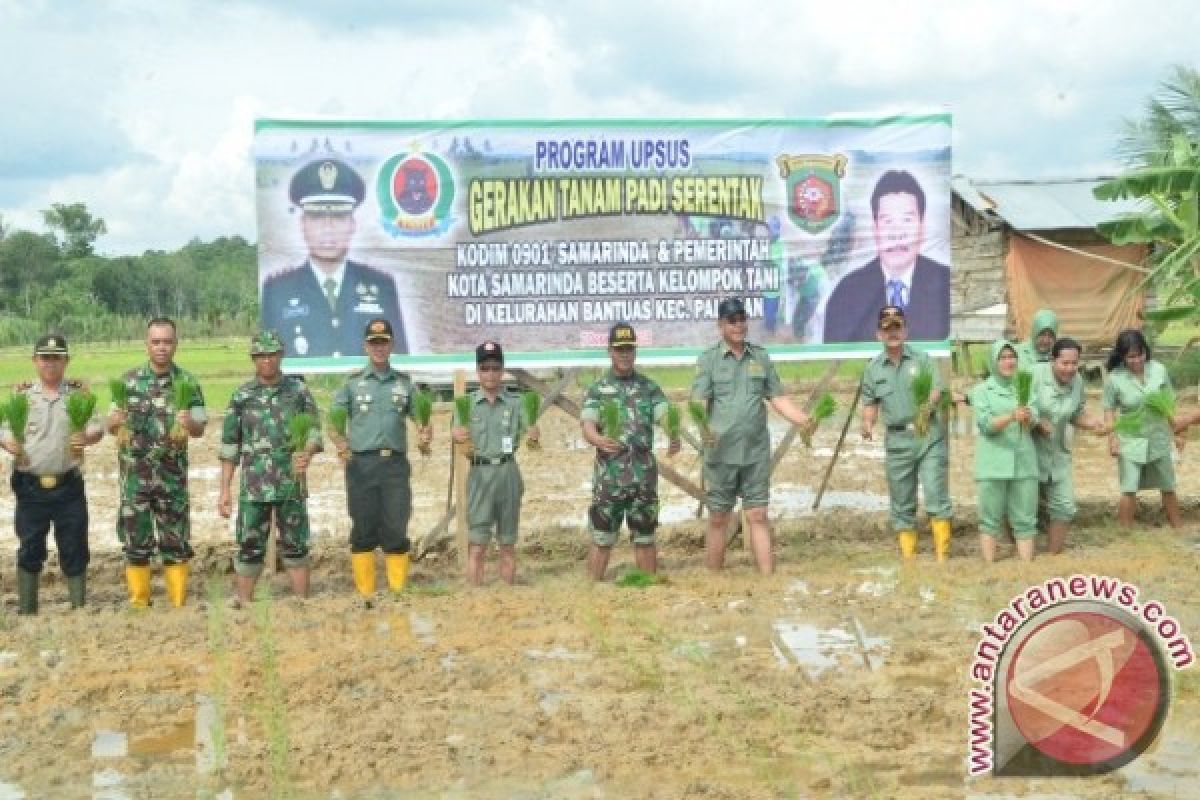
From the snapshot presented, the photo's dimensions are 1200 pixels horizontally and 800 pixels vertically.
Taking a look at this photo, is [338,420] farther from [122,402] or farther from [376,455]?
[122,402]

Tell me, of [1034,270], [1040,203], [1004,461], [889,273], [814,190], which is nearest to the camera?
[1004,461]

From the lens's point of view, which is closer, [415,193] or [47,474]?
[47,474]

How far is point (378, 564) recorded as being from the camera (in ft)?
32.0

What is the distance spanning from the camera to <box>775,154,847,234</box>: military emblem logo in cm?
1004

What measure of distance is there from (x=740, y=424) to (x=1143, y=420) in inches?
104

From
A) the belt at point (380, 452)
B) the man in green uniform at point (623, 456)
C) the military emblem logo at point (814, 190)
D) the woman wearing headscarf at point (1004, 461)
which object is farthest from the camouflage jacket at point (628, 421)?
the woman wearing headscarf at point (1004, 461)

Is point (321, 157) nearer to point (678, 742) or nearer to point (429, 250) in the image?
point (429, 250)

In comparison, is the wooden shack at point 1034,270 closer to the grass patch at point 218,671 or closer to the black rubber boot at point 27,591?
the grass patch at point 218,671

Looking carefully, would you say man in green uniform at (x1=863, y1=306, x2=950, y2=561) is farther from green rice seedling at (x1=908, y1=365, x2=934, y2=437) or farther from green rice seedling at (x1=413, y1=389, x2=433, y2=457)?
green rice seedling at (x1=413, y1=389, x2=433, y2=457)

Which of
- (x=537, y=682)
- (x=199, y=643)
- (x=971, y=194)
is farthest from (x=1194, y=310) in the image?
(x=971, y=194)

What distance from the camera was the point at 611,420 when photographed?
8781mm

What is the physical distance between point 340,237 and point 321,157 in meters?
0.51

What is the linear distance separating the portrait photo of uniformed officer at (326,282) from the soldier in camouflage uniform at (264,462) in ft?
3.03

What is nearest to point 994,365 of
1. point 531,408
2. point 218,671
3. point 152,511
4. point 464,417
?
point 531,408
